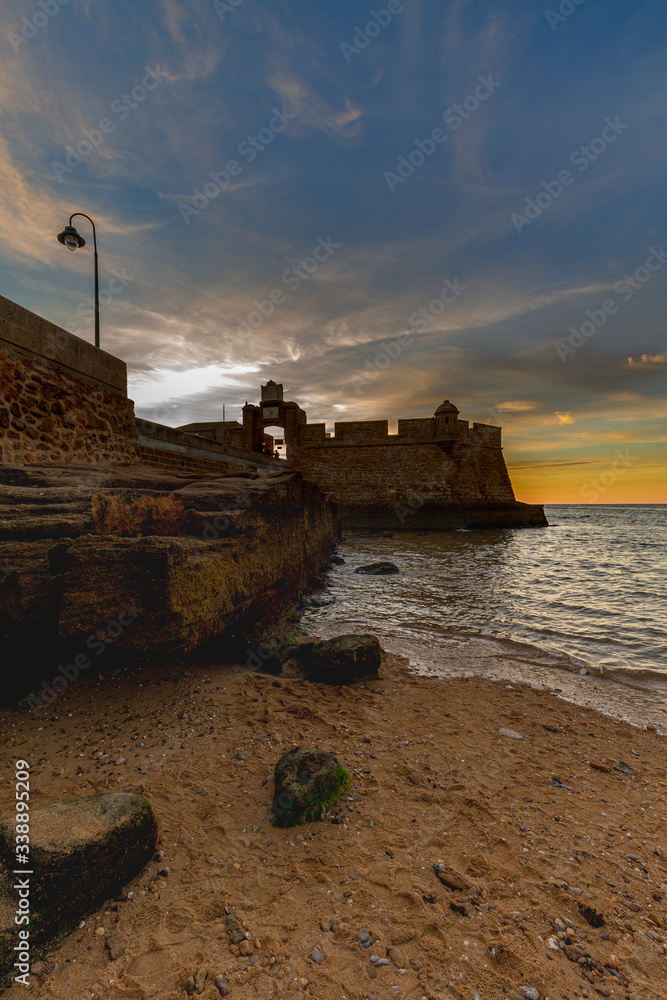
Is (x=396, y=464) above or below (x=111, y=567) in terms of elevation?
above

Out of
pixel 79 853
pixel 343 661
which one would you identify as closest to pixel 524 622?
pixel 343 661

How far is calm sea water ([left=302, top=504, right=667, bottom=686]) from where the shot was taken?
589 cm

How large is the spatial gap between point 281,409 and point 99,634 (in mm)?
28241

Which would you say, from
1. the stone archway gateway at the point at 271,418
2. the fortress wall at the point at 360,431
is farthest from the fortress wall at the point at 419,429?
the stone archway gateway at the point at 271,418

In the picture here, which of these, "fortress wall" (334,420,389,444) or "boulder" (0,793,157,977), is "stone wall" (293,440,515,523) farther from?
"boulder" (0,793,157,977)

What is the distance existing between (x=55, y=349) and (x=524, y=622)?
901 cm

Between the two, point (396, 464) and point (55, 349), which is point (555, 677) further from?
point (396, 464)

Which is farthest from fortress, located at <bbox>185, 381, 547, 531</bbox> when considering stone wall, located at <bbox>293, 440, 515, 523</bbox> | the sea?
the sea

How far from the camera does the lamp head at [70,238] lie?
8.97 m

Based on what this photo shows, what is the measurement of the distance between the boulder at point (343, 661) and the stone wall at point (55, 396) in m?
4.48

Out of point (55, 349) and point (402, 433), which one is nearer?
point (55, 349)

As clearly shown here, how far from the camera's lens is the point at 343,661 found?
468cm

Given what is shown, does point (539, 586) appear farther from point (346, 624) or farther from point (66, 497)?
point (66, 497)

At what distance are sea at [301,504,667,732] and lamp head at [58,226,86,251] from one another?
9360 millimetres
